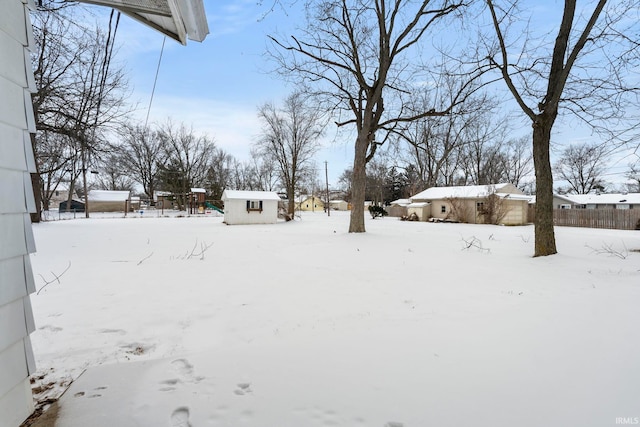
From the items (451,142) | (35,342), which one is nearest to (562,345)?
(35,342)

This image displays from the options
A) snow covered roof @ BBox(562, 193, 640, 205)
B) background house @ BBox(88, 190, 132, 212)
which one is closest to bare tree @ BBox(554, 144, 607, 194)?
snow covered roof @ BBox(562, 193, 640, 205)

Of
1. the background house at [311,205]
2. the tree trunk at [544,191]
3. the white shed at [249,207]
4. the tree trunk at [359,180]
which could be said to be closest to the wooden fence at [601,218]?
the tree trunk at [544,191]

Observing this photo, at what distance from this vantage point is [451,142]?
28797mm

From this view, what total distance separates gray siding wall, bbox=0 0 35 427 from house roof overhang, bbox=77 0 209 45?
1.71 feet

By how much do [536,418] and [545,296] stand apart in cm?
272

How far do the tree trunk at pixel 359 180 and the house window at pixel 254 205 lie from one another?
10.8 meters

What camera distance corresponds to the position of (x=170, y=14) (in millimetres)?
1957

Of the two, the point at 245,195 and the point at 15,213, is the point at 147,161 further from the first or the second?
the point at 15,213

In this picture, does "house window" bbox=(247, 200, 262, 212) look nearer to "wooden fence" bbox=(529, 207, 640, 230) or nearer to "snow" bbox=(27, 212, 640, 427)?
"snow" bbox=(27, 212, 640, 427)

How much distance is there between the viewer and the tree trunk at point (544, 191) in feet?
20.5

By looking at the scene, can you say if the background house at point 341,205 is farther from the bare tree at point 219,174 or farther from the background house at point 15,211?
the background house at point 15,211

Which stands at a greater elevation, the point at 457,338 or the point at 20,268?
the point at 20,268

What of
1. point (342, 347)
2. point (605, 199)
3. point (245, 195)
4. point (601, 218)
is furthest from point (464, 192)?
point (605, 199)

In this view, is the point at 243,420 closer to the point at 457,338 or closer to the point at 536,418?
the point at 536,418
